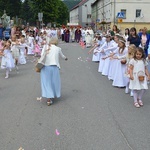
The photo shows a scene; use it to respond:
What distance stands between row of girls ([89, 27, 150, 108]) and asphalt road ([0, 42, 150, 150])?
330 mm

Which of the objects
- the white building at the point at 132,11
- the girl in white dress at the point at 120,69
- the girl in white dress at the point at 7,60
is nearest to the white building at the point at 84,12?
the white building at the point at 132,11

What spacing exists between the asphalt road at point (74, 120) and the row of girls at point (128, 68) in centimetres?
33

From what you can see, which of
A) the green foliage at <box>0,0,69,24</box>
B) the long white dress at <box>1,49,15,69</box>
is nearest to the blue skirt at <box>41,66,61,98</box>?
the long white dress at <box>1,49,15,69</box>

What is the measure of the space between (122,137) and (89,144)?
0.67 m

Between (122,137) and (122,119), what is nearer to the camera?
(122,137)

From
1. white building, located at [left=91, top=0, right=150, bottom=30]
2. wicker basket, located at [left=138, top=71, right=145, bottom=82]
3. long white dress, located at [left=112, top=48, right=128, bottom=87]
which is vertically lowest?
long white dress, located at [left=112, top=48, right=128, bottom=87]

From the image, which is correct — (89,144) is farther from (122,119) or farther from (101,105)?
(101,105)

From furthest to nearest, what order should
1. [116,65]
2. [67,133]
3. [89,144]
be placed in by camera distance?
1. [116,65]
2. [67,133]
3. [89,144]

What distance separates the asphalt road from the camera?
4.88 metres

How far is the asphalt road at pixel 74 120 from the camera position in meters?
4.88

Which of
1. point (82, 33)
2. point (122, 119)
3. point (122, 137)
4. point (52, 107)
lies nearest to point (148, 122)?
point (122, 119)

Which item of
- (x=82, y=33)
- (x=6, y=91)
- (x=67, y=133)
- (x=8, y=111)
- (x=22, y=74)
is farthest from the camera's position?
(x=82, y=33)

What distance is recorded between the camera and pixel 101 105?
282 inches

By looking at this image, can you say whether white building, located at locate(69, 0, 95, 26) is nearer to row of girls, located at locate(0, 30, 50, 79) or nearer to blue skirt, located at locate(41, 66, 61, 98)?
row of girls, located at locate(0, 30, 50, 79)
